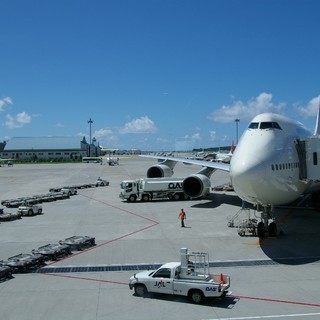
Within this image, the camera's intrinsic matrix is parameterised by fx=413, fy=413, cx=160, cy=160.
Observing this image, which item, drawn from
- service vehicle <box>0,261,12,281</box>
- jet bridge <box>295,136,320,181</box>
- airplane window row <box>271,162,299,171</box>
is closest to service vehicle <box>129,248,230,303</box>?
service vehicle <box>0,261,12,281</box>

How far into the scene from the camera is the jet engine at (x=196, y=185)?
119 ft

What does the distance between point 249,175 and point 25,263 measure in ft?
36.6

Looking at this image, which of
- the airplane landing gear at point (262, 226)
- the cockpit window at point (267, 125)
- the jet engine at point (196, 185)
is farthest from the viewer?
the jet engine at point (196, 185)

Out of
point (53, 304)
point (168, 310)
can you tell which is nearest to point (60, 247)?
point (53, 304)

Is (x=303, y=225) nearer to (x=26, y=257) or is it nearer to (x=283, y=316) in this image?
(x=283, y=316)

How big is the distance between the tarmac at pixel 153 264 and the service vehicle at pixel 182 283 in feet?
1.12

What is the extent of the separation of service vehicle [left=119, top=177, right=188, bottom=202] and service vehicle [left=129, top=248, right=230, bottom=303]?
24930 millimetres

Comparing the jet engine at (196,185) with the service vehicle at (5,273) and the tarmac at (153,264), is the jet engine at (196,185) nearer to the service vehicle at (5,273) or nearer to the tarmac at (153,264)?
the tarmac at (153,264)

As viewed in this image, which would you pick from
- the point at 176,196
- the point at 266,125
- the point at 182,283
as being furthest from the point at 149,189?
the point at 182,283

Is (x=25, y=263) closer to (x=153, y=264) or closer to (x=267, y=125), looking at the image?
(x=153, y=264)

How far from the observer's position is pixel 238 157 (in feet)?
70.5

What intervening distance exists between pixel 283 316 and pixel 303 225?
51.7ft

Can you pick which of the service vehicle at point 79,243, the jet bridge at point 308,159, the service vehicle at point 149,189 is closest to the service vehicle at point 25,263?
the service vehicle at point 79,243

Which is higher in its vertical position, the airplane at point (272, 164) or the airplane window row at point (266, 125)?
the airplane window row at point (266, 125)
